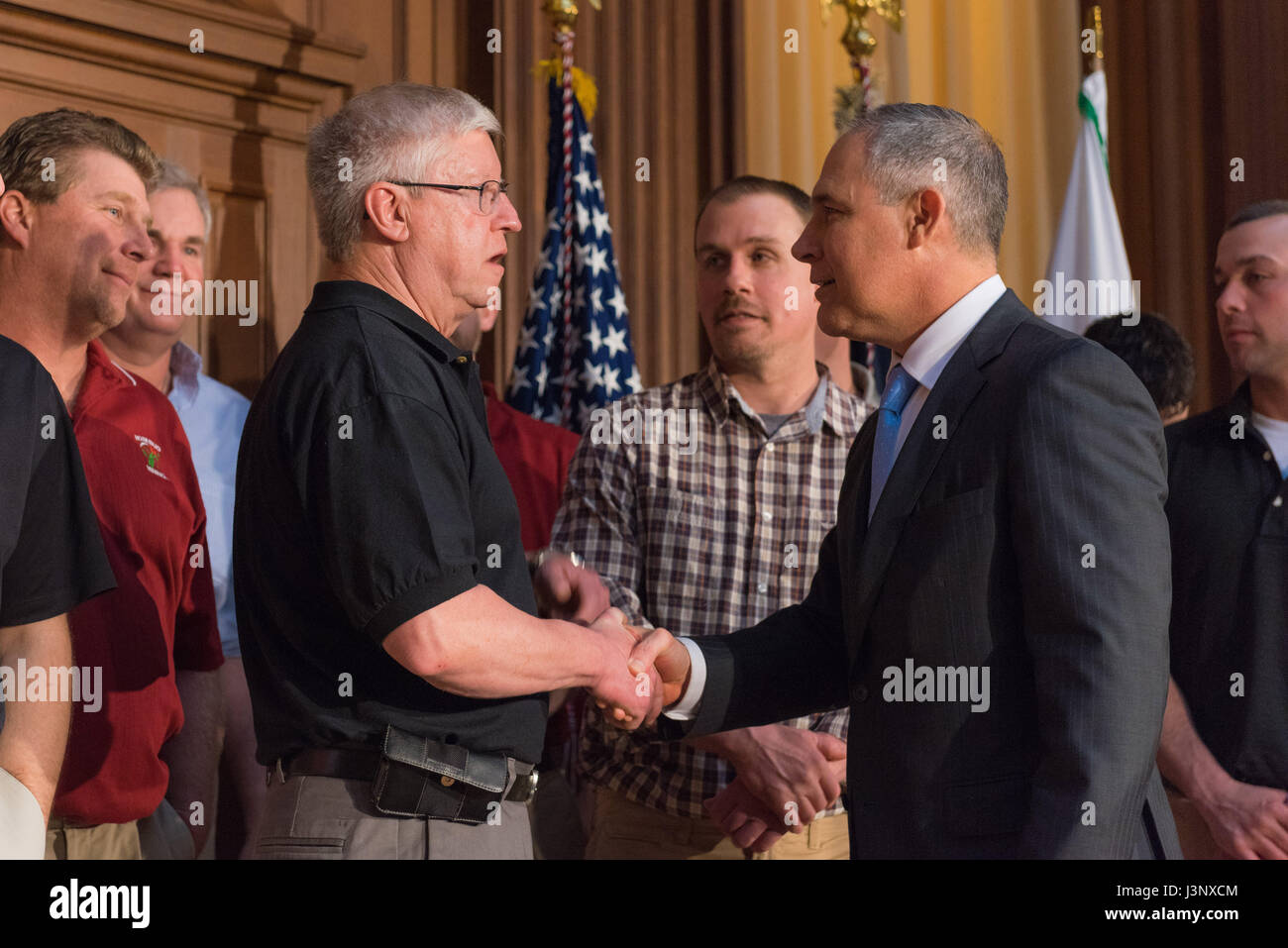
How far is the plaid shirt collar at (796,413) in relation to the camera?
2943 millimetres

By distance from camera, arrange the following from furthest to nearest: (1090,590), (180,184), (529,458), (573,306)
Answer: (573,306) < (529,458) < (180,184) < (1090,590)

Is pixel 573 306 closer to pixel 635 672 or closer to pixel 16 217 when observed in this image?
pixel 16 217

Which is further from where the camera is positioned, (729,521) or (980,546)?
(729,521)

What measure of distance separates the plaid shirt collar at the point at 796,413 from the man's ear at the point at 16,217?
1363mm

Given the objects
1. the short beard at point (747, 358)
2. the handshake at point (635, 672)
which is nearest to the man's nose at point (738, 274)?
the short beard at point (747, 358)

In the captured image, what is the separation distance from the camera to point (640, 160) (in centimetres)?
480

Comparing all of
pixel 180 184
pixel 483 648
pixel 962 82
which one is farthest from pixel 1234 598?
pixel 962 82

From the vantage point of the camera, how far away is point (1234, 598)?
2.72 metres

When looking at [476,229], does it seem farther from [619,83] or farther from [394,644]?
[619,83]

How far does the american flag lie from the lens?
420 centimetres

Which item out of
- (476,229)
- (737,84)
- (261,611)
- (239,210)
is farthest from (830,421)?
(737,84)

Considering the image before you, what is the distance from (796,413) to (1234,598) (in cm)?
94

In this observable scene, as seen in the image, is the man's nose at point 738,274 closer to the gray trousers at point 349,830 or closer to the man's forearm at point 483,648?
the man's forearm at point 483,648
